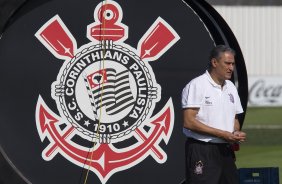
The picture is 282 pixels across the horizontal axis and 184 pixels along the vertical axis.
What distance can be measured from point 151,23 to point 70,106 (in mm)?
1098

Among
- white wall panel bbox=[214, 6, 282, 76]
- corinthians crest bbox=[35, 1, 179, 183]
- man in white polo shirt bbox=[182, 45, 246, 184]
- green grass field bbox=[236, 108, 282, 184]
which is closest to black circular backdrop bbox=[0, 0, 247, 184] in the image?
corinthians crest bbox=[35, 1, 179, 183]

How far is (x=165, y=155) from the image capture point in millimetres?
9789

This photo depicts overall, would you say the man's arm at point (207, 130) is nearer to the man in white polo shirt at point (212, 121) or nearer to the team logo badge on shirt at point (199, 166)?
the man in white polo shirt at point (212, 121)

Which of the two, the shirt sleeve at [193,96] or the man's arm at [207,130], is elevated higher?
the shirt sleeve at [193,96]

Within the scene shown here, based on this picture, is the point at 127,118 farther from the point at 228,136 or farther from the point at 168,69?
the point at 228,136

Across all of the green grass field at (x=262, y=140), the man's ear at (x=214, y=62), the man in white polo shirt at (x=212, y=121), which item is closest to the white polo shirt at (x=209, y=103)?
the man in white polo shirt at (x=212, y=121)

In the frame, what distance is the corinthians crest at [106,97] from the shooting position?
948cm

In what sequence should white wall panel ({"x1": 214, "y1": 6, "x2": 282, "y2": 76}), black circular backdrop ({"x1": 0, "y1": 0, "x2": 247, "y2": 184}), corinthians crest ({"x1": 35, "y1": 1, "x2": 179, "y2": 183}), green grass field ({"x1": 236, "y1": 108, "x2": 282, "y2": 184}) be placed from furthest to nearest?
white wall panel ({"x1": 214, "y1": 6, "x2": 282, "y2": 76})
green grass field ({"x1": 236, "y1": 108, "x2": 282, "y2": 184})
corinthians crest ({"x1": 35, "y1": 1, "x2": 179, "y2": 183})
black circular backdrop ({"x1": 0, "y1": 0, "x2": 247, "y2": 184})

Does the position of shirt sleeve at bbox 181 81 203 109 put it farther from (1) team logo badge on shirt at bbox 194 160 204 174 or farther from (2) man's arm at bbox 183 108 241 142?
(1) team logo badge on shirt at bbox 194 160 204 174

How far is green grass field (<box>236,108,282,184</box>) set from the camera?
51.4 ft

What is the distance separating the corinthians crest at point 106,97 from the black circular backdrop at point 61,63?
5cm

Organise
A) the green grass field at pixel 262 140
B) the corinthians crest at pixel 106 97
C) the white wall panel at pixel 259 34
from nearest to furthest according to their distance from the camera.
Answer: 1. the corinthians crest at pixel 106 97
2. the green grass field at pixel 262 140
3. the white wall panel at pixel 259 34

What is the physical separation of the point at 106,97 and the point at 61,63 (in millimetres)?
549

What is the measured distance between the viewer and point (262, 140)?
20.1 metres
